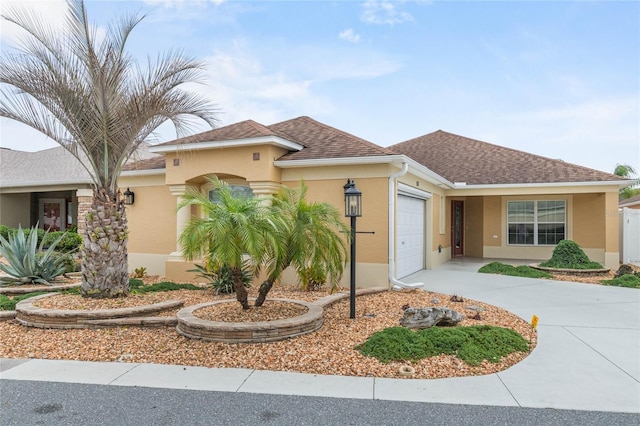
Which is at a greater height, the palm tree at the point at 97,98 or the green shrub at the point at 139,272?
the palm tree at the point at 97,98

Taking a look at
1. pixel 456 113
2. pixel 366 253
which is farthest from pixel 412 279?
pixel 456 113

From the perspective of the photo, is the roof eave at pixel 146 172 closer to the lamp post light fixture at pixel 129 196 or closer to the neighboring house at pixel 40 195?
the lamp post light fixture at pixel 129 196

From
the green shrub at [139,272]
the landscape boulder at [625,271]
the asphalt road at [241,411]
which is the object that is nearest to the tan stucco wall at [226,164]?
the green shrub at [139,272]

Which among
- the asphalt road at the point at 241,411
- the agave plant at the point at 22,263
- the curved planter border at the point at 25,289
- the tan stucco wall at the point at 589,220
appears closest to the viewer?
the asphalt road at the point at 241,411

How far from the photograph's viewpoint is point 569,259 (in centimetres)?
1274

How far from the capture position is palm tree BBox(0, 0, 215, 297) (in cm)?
694

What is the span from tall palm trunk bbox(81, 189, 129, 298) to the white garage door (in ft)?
20.6

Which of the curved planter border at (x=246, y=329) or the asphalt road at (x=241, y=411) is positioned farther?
the curved planter border at (x=246, y=329)

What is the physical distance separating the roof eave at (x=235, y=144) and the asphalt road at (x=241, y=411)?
6565mm

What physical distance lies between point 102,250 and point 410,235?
7.71 m

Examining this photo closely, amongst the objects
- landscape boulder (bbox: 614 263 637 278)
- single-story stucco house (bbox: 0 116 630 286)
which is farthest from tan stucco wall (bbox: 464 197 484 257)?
landscape boulder (bbox: 614 263 637 278)

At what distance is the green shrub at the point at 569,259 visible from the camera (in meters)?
12.5

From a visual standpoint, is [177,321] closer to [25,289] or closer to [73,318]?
[73,318]

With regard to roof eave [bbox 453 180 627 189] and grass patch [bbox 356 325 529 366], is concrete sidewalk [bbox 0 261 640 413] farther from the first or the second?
roof eave [bbox 453 180 627 189]
